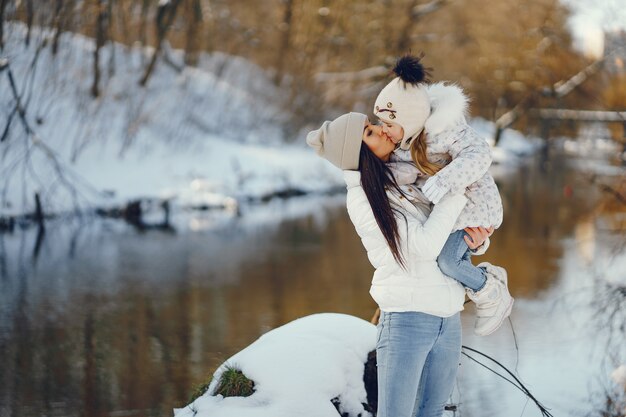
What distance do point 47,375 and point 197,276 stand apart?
4.66 metres

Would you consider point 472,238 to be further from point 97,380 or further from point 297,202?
point 297,202

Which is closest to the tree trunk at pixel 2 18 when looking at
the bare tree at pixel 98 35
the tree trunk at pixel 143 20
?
the bare tree at pixel 98 35

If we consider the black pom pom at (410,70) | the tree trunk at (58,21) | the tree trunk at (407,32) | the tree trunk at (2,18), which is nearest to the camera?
the black pom pom at (410,70)

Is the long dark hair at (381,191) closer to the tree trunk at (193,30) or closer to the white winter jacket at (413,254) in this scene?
the white winter jacket at (413,254)

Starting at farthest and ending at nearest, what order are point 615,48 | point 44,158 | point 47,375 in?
point 44,158, point 47,375, point 615,48

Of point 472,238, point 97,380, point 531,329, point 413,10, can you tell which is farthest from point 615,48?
point 413,10

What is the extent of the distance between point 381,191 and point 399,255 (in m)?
0.22

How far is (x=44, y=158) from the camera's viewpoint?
647 inches

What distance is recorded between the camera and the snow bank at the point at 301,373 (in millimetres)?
3996

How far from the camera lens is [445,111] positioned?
2969 millimetres

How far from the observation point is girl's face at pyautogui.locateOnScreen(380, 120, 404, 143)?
2.99 metres

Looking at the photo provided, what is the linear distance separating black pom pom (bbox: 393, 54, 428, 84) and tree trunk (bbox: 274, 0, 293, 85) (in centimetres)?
2450

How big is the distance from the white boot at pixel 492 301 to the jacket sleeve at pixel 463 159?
424 mm

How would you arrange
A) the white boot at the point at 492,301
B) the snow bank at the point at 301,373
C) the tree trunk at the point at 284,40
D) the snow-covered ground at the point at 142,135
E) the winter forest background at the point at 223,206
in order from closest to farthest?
the white boot at the point at 492,301 < the snow bank at the point at 301,373 < the winter forest background at the point at 223,206 < the snow-covered ground at the point at 142,135 < the tree trunk at the point at 284,40
